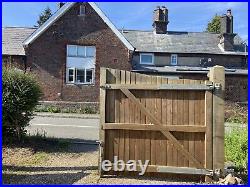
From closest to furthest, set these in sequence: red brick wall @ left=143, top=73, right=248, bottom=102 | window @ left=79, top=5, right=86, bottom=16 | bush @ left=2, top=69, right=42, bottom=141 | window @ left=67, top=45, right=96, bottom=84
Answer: bush @ left=2, top=69, right=42, bottom=141
window @ left=79, top=5, right=86, bottom=16
window @ left=67, top=45, right=96, bottom=84
red brick wall @ left=143, top=73, right=248, bottom=102

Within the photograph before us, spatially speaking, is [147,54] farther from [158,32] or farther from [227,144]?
[227,144]

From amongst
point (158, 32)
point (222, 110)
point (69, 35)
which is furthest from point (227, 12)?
point (222, 110)

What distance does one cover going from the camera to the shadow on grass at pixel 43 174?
611 cm

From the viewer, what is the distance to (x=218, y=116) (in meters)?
6.11

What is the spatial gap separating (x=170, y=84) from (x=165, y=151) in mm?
1291

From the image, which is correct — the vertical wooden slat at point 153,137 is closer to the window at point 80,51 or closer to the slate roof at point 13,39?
the window at point 80,51

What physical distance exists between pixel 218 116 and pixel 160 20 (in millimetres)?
26360

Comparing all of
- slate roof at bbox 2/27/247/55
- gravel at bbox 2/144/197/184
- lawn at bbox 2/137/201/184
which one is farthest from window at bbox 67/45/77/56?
gravel at bbox 2/144/197/184

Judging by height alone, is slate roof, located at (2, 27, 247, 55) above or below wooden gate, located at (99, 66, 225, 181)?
above

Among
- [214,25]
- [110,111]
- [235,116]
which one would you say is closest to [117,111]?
[110,111]

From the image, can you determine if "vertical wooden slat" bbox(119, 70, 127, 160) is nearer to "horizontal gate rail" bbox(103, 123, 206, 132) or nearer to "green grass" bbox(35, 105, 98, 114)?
"horizontal gate rail" bbox(103, 123, 206, 132)

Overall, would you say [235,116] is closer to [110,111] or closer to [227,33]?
[227,33]

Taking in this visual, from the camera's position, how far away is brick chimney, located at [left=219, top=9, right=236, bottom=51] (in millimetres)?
30222

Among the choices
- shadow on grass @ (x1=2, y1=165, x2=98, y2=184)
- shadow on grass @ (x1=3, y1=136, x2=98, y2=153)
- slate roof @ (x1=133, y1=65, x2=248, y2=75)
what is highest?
slate roof @ (x1=133, y1=65, x2=248, y2=75)
